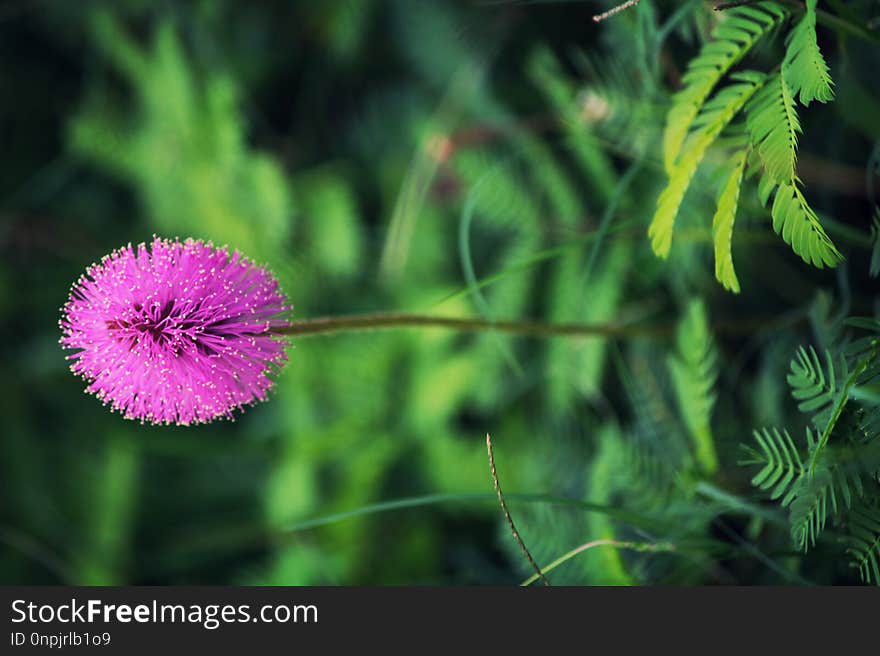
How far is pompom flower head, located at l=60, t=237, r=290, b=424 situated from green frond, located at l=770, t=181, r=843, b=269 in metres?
0.35

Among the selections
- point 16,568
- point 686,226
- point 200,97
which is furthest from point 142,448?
point 686,226

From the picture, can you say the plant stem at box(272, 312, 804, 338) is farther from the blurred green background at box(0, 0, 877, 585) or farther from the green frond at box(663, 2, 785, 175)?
the green frond at box(663, 2, 785, 175)

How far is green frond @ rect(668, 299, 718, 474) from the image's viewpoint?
2.39ft

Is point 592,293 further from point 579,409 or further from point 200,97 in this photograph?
point 200,97

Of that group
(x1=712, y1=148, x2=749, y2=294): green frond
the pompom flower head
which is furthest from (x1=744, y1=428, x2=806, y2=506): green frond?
the pompom flower head

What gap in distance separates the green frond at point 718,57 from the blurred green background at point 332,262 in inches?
14.5

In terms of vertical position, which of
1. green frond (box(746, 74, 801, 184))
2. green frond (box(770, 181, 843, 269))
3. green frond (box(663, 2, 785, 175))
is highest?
green frond (box(663, 2, 785, 175))

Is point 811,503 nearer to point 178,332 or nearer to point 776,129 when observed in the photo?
point 776,129

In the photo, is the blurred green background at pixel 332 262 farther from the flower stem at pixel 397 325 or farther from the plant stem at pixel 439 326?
the flower stem at pixel 397 325

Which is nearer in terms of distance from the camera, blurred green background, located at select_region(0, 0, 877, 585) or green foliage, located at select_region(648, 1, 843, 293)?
green foliage, located at select_region(648, 1, 843, 293)

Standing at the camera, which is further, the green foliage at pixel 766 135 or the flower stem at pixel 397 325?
the flower stem at pixel 397 325

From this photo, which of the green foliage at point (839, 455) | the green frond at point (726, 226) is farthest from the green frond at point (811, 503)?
the green frond at point (726, 226)

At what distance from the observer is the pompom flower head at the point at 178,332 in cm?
57

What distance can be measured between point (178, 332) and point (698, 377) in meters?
0.47
